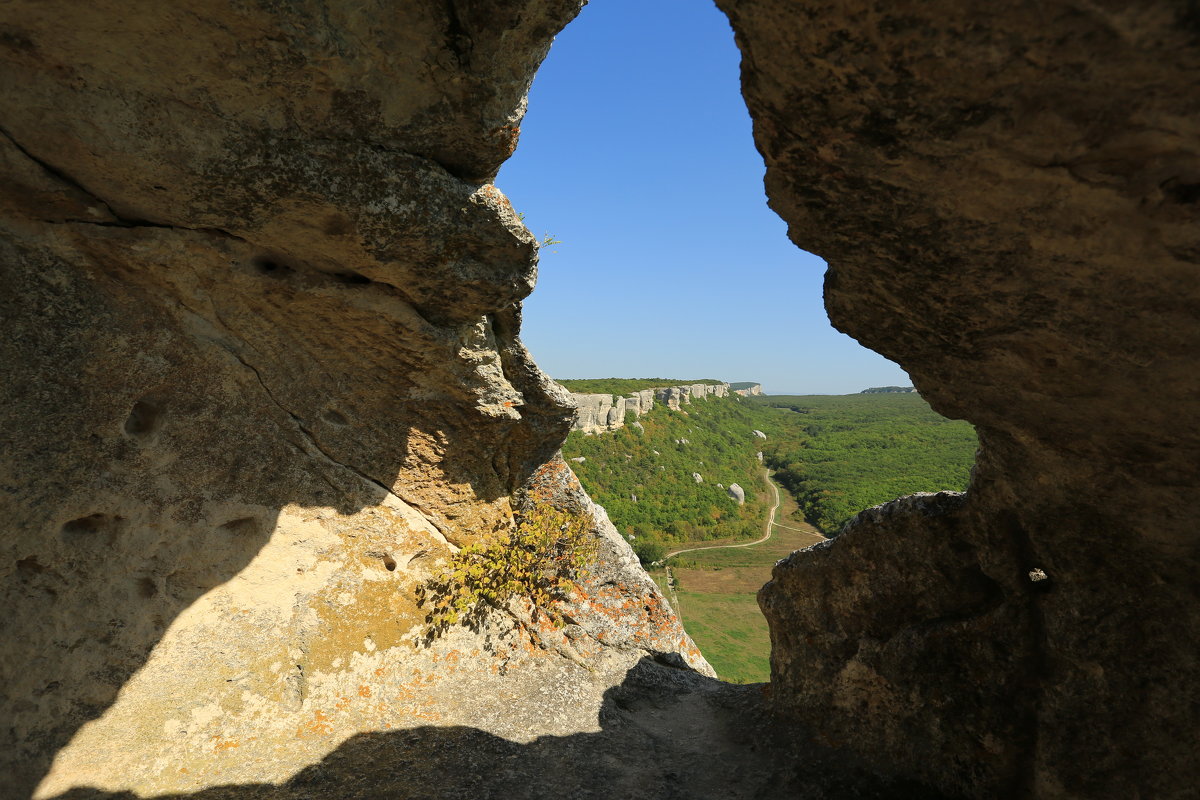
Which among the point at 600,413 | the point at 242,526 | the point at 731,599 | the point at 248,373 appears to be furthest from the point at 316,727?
the point at 600,413

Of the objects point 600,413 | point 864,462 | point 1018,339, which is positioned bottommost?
point 864,462

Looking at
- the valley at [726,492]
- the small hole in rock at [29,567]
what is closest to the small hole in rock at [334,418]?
the small hole in rock at [29,567]

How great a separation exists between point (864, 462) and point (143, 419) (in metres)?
58.4

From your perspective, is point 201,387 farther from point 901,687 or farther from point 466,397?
point 901,687

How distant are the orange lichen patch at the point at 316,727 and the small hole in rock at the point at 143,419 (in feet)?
11.2

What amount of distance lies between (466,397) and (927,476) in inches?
1821

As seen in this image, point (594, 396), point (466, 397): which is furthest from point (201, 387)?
point (594, 396)

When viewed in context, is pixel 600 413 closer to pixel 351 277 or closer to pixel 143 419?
pixel 351 277

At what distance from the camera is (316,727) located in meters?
6.15

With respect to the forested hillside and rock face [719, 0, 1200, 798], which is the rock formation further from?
the forested hillside

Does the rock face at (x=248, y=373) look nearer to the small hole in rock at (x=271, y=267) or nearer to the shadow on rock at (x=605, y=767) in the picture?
the small hole in rock at (x=271, y=267)

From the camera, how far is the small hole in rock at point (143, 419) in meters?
6.45

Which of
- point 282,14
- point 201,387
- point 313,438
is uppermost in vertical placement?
point 282,14

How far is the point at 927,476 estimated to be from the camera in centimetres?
4566
